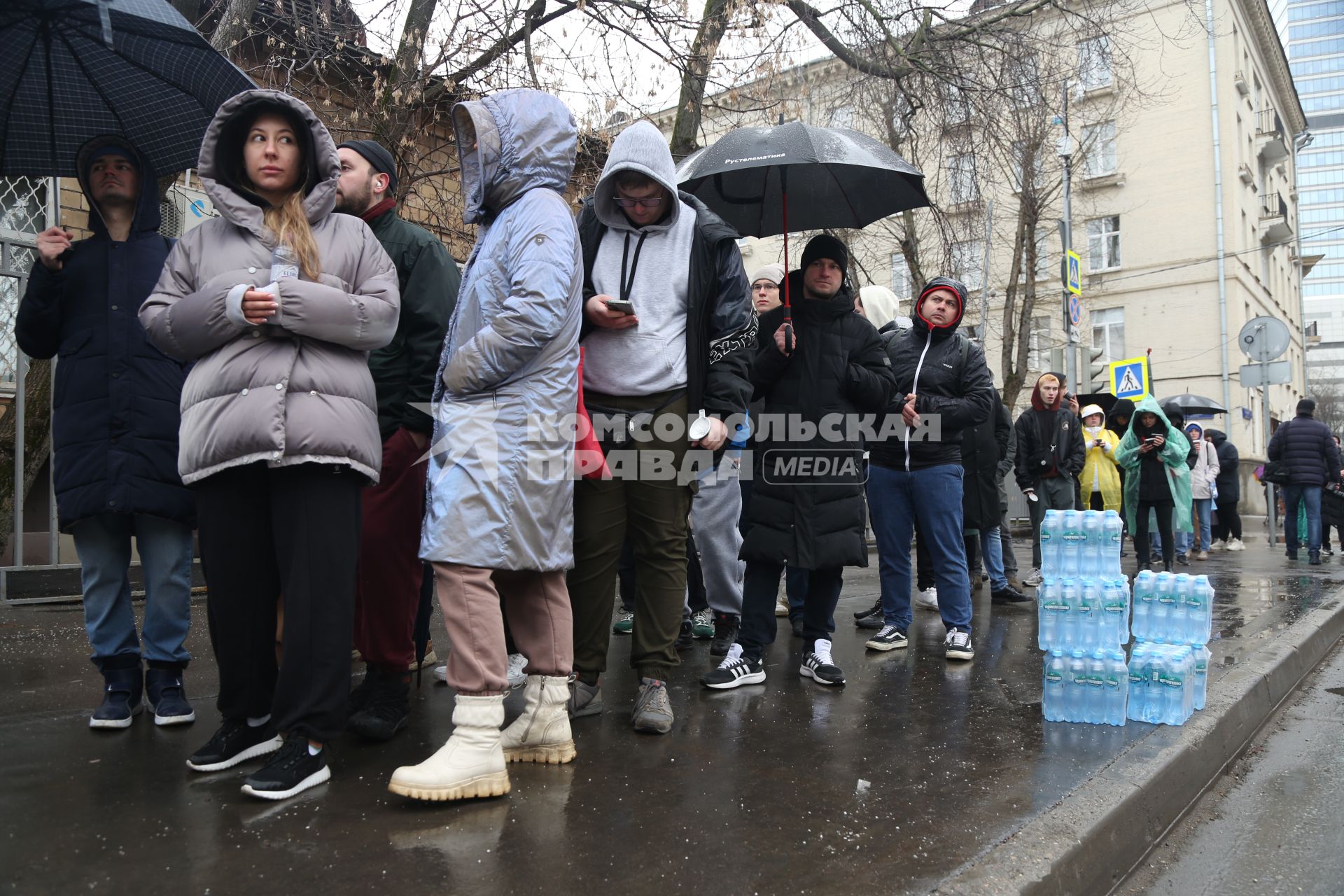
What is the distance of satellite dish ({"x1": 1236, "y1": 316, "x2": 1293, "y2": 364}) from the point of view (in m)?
14.9

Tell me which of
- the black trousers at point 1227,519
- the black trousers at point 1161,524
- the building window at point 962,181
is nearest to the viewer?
the black trousers at point 1161,524

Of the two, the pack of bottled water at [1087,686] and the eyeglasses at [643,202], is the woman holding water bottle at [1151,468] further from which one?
the eyeglasses at [643,202]

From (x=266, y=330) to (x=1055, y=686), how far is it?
3.19 meters

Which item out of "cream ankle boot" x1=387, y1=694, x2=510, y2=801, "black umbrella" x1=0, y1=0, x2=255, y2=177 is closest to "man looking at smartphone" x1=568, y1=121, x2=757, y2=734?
"cream ankle boot" x1=387, y1=694, x2=510, y2=801

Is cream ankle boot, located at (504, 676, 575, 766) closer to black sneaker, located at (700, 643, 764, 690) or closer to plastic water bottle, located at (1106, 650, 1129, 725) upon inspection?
black sneaker, located at (700, 643, 764, 690)

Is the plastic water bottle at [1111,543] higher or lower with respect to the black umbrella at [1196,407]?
lower

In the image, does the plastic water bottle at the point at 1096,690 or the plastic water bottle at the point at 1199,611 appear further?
the plastic water bottle at the point at 1199,611

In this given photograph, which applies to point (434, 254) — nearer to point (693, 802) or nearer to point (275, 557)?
point (275, 557)

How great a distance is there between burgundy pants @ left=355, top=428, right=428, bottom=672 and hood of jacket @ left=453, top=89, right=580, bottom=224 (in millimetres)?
956

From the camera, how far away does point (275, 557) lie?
3025 mm

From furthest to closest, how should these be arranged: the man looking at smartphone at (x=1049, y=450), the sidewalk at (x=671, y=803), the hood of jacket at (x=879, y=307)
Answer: the man looking at smartphone at (x=1049, y=450)
the hood of jacket at (x=879, y=307)
the sidewalk at (x=671, y=803)

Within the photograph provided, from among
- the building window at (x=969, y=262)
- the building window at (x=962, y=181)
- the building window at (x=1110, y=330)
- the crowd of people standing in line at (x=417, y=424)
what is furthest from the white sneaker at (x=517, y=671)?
the building window at (x=1110, y=330)

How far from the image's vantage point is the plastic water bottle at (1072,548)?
13.5ft

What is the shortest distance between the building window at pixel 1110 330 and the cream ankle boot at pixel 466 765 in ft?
104
